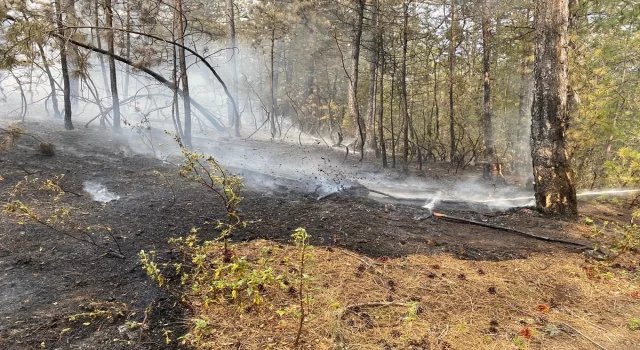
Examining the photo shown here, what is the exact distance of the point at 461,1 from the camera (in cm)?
1220

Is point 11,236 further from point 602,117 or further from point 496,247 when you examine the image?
point 602,117

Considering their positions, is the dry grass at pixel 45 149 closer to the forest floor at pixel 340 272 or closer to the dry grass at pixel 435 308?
the forest floor at pixel 340 272

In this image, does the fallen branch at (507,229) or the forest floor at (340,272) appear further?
the fallen branch at (507,229)

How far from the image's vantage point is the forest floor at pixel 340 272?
256 centimetres

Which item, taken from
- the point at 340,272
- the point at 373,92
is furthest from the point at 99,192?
the point at 373,92

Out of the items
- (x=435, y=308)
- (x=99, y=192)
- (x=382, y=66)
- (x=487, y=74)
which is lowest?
(x=435, y=308)

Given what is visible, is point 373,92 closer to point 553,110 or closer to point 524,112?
point 553,110

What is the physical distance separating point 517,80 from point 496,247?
1398 cm

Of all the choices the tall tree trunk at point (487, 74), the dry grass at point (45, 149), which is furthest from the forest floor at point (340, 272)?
the tall tree trunk at point (487, 74)

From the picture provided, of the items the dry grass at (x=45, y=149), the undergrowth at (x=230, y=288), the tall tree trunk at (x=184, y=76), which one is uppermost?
the tall tree trunk at (x=184, y=76)

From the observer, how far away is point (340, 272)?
139 inches

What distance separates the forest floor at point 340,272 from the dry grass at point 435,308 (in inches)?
0.6

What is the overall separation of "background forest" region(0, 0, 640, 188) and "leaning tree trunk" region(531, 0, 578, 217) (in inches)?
31.0

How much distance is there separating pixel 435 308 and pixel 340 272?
979 millimetres
